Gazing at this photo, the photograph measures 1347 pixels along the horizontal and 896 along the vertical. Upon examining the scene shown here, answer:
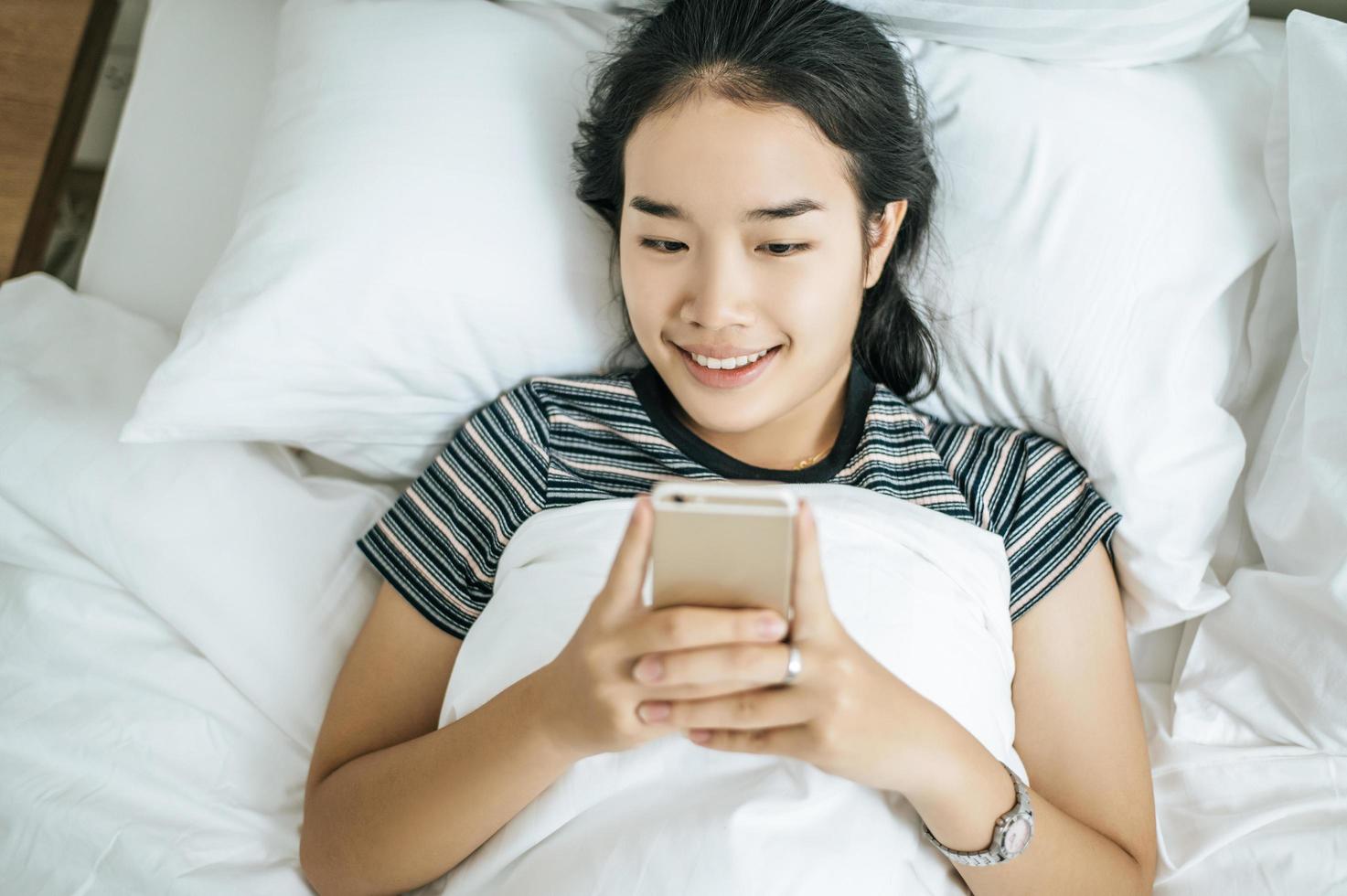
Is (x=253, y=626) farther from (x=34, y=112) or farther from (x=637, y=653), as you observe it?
(x=34, y=112)

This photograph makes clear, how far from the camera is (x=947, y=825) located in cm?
95

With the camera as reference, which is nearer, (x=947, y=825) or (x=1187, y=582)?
(x=947, y=825)

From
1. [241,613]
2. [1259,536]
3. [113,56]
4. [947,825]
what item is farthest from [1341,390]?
[113,56]

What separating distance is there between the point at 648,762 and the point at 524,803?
12 cm

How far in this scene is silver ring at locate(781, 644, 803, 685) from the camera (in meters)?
0.77

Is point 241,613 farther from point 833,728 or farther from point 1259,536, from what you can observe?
point 1259,536

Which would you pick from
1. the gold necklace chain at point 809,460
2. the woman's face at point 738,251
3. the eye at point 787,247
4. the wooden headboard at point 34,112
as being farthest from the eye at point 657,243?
the wooden headboard at point 34,112

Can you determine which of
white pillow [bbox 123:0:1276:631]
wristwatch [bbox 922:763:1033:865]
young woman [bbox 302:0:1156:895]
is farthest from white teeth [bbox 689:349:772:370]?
wristwatch [bbox 922:763:1033:865]

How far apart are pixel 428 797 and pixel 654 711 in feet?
0.96

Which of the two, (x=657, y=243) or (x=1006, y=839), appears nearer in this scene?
(x=1006, y=839)

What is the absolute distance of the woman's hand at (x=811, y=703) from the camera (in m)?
0.76

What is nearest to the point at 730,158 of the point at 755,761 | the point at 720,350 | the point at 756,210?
the point at 756,210

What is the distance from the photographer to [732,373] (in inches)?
45.1

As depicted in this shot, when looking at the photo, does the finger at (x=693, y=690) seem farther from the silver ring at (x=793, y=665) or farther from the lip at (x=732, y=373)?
the lip at (x=732, y=373)
